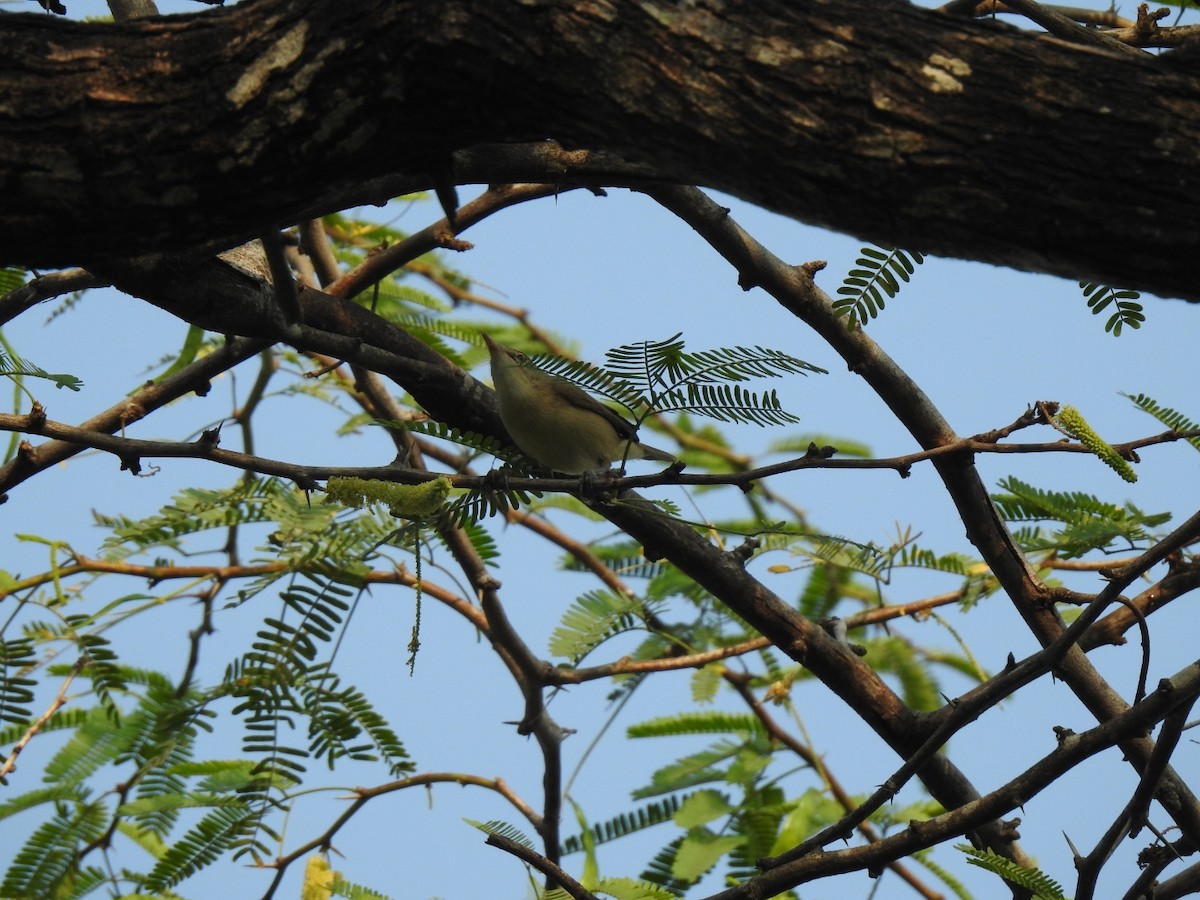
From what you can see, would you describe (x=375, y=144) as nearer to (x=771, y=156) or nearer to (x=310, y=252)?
(x=771, y=156)

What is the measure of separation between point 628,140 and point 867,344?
6.29 feet

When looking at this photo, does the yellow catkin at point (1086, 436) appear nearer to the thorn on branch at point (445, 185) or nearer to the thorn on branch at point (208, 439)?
the thorn on branch at point (445, 185)

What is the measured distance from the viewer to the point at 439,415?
3.60 metres

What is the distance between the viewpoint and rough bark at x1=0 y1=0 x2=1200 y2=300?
1.77 meters

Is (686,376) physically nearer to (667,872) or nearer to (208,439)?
(208,439)

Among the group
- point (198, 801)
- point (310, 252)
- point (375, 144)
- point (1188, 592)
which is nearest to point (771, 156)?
point (375, 144)

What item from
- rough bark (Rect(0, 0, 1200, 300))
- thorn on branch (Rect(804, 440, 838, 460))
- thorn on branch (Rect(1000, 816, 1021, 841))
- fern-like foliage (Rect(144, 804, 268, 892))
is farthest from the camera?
fern-like foliage (Rect(144, 804, 268, 892))

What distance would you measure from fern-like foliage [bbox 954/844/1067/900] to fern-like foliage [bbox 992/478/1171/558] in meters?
1.21

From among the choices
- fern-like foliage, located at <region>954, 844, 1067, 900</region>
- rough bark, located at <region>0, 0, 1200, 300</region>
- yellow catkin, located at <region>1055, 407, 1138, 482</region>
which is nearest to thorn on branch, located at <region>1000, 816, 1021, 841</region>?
fern-like foliage, located at <region>954, 844, 1067, 900</region>

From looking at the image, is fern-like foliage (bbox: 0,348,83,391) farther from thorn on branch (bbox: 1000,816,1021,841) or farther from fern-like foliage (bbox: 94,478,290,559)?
thorn on branch (bbox: 1000,816,1021,841)

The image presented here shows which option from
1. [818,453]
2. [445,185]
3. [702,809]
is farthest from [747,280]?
[702,809]

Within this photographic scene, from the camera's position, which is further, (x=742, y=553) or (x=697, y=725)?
(x=697, y=725)

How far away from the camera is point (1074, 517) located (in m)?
3.79

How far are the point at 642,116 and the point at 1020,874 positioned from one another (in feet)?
6.55
